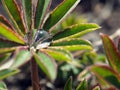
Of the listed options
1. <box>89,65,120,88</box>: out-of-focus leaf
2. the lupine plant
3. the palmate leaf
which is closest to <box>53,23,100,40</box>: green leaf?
the lupine plant

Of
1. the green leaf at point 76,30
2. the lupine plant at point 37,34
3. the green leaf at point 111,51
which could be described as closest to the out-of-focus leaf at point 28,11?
the lupine plant at point 37,34

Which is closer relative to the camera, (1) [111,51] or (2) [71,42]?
(2) [71,42]

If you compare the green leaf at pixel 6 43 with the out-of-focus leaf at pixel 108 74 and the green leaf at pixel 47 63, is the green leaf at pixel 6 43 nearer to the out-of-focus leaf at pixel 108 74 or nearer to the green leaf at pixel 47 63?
the green leaf at pixel 47 63

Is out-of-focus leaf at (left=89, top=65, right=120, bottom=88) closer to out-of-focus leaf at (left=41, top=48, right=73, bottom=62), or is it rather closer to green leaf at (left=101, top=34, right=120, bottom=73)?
green leaf at (left=101, top=34, right=120, bottom=73)

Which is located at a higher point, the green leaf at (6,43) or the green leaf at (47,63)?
the green leaf at (6,43)

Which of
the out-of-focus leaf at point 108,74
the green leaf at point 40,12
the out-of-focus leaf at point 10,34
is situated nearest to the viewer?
the out-of-focus leaf at point 10,34

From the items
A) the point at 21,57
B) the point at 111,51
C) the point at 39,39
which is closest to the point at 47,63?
the point at 21,57

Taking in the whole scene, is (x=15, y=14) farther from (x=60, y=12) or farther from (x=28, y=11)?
(x=60, y=12)
